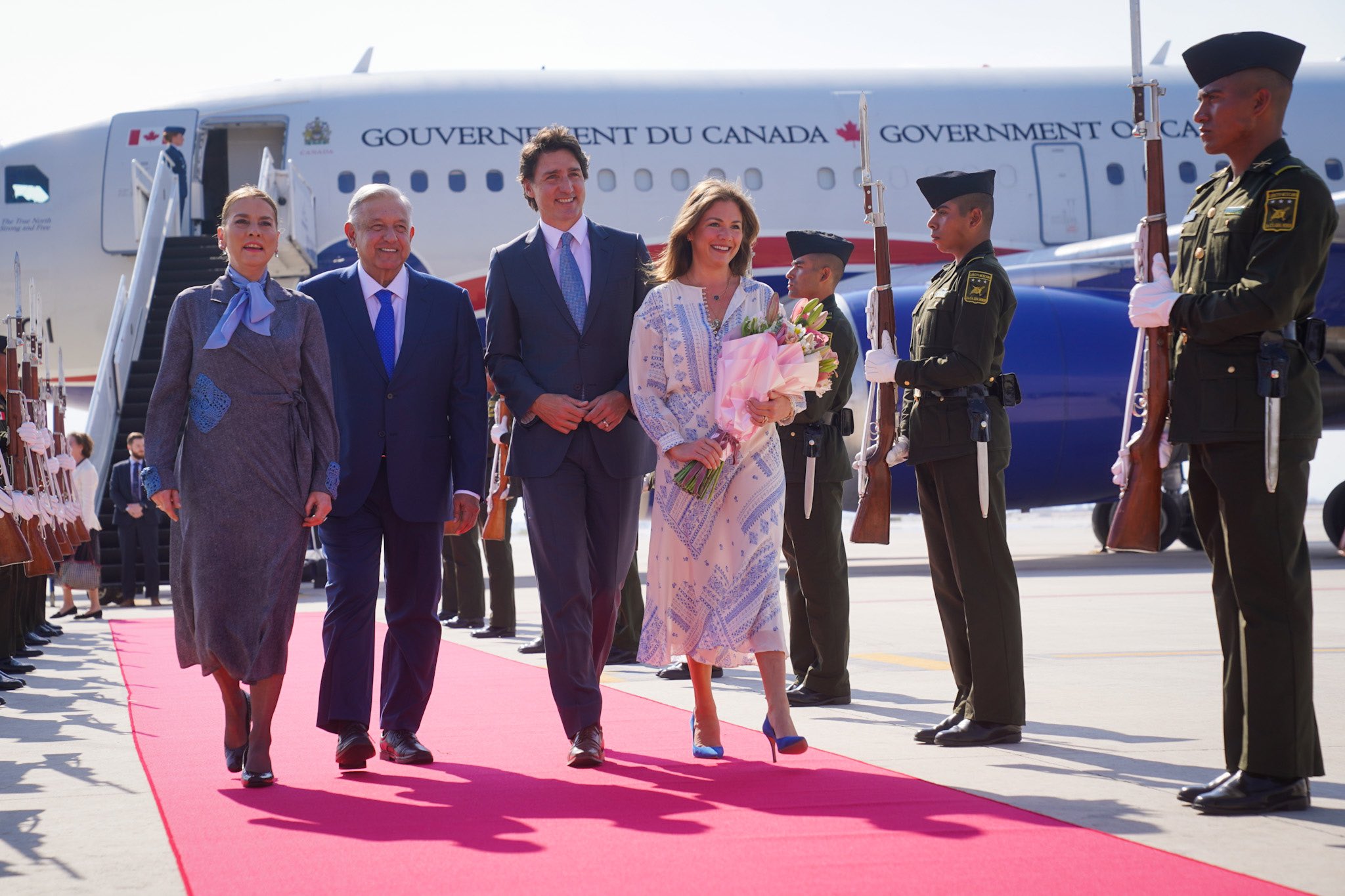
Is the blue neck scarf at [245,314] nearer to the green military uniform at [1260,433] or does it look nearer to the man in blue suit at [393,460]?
the man in blue suit at [393,460]

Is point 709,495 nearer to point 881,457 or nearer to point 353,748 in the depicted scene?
point 881,457

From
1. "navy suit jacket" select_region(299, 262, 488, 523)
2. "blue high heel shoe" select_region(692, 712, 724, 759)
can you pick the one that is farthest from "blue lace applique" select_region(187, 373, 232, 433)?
"blue high heel shoe" select_region(692, 712, 724, 759)

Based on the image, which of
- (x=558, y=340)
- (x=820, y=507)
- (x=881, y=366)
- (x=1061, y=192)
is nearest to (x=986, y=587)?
(x=881, y=366)

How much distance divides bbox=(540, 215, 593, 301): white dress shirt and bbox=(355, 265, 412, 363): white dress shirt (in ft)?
1.33

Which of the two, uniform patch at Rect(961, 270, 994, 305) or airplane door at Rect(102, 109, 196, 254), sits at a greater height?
airplane door at Rect(102, 109, 196, 254)

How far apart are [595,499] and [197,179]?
37.4 feet

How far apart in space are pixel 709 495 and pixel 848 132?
1119 centimetres

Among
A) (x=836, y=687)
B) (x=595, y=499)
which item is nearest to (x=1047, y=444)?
(x=836, y=687)

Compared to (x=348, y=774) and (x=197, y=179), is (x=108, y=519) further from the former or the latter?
(x=348, y=774)

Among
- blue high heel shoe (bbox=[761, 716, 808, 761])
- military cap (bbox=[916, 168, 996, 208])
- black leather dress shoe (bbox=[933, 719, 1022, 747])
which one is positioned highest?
military cap (bbox=[916, 168, 996, 208])

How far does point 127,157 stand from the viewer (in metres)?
13.7

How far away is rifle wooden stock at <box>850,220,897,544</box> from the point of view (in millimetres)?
4344

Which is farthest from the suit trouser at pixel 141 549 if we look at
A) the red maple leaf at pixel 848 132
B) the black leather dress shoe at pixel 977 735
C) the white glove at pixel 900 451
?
the black leather dress shoe at pixel 977 735

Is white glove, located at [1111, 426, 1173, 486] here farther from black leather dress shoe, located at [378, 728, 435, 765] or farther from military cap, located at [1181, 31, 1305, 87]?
black leather dress shoe, located at [378, 728, 435, 765]
